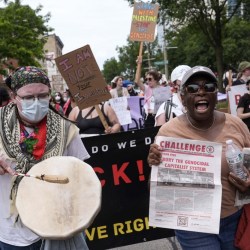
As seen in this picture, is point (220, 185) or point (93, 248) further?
point (93, 248)

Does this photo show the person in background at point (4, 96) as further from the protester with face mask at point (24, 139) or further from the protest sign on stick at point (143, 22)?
the protester with face mask at point (24, 139)

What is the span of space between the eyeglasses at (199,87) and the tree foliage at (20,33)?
32201mm

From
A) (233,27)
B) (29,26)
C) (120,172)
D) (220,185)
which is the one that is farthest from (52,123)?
(233,27)

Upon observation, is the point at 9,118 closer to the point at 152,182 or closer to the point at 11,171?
the point at 11,171

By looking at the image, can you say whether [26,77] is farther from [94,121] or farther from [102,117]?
[94,121]

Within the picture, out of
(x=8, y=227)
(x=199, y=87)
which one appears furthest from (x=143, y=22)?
(x=8, y=227)

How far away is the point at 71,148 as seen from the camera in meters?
2.99

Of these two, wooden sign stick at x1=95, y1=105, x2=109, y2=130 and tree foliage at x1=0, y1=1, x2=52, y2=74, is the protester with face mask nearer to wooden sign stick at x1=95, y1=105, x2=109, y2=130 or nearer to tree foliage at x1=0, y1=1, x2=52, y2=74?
wooden sign stick at x1=95, y1=105, x2=109, y2=130

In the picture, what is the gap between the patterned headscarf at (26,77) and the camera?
278 cm

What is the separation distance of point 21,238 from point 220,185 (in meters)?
1.17

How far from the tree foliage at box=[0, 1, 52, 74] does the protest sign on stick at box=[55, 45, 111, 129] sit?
96.9ft

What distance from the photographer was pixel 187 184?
2.84m

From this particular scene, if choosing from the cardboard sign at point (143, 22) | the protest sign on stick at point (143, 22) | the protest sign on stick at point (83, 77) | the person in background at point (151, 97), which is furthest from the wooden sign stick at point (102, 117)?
the cardboard sign at point (143, 22)

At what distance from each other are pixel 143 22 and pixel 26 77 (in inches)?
222
